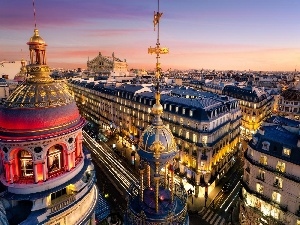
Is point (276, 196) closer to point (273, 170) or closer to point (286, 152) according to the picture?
point (273, 170)

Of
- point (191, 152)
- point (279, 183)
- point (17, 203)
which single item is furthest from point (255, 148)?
point (17, 203)

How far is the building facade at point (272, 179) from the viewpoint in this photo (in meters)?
40.5

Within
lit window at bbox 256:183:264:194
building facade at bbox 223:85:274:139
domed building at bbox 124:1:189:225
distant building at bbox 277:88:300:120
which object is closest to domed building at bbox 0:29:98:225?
domed building at bbox 124:1:189:225

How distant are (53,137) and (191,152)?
4135 cm

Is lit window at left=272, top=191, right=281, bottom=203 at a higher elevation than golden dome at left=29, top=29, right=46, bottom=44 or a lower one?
lower

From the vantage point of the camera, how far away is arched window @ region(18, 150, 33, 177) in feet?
83.3

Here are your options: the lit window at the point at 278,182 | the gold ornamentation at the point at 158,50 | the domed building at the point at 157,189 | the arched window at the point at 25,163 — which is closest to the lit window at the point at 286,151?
the lit window at the point at 278,182

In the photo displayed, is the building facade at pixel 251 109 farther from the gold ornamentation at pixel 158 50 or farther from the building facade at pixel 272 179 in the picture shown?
the gold ornamentation at pixel 158 50

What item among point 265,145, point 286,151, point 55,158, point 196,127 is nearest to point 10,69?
point 196,127

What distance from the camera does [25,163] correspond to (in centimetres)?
2552

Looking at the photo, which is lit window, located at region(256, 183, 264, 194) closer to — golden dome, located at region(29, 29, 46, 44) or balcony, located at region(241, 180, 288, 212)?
balcony, located at region(241, 180, 288, 212)

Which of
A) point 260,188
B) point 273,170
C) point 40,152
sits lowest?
point 260,188

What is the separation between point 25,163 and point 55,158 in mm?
2908

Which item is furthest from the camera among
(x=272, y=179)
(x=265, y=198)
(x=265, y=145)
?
(x=265, y=145)
